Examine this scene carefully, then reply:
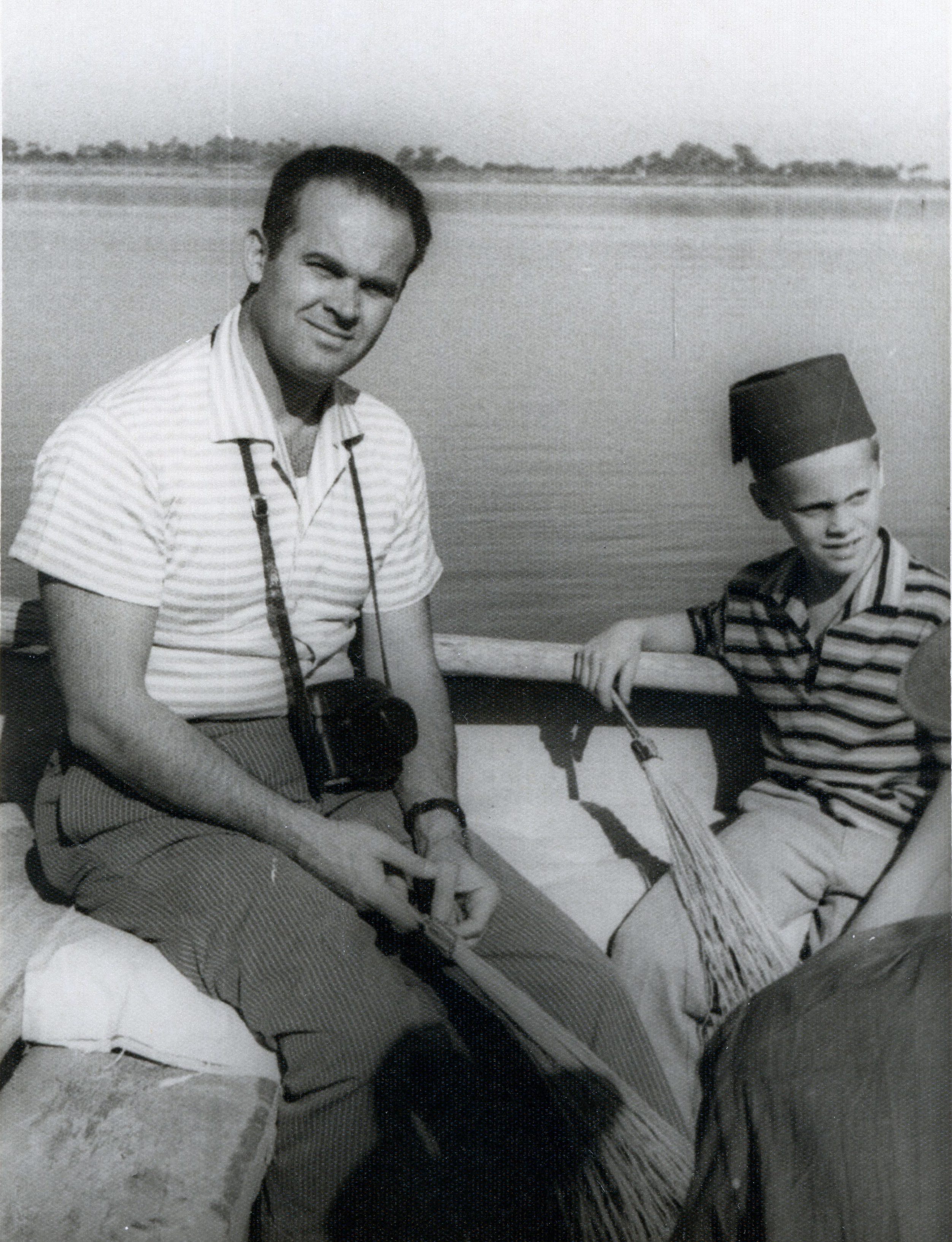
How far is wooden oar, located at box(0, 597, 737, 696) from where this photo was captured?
75.0 inches

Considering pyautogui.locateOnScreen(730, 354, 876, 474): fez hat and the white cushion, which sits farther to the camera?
pyautogui.locateOnScreen(730, 354, 876, 474): fez hat

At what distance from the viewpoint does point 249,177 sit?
1619 mm

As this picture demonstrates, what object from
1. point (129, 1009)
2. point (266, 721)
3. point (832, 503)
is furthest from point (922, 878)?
point (129, 1009)

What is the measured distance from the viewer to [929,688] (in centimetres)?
131

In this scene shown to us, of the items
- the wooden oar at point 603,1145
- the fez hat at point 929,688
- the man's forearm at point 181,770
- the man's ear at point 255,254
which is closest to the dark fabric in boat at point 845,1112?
the fez hat at point 929,688

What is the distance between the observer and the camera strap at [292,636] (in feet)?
5.29

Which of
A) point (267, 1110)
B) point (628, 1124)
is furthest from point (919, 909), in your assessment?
point (267, 1110)

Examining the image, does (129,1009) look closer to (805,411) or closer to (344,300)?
(344,300)

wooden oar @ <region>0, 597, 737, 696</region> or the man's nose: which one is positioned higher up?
the man's nose

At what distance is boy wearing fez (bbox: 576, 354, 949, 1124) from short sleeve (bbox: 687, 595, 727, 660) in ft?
0.12

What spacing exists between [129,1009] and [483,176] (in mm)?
1117

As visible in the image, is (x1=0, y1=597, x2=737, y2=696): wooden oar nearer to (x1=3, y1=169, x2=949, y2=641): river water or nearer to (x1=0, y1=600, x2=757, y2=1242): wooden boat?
(x1=0, y1=600, x2=757, y2=1242): wooden boat

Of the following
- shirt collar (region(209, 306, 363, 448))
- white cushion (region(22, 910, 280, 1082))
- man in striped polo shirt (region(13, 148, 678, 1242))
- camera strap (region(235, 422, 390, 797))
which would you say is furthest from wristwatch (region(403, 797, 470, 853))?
shirt collar (region(209, 306, 363, 448))

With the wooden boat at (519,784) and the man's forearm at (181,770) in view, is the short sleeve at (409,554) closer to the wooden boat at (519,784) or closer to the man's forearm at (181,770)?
the wooden boat at (519,784)
